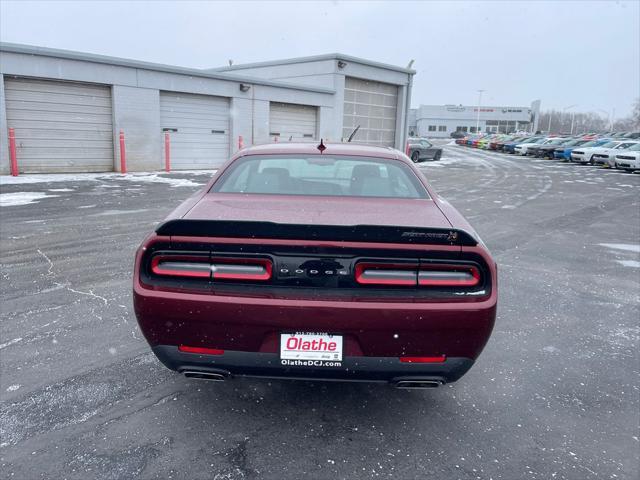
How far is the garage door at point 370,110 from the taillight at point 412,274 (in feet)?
83.7

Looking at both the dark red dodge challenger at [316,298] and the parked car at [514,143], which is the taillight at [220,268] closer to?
the dark red dodge challenger at [316,298]

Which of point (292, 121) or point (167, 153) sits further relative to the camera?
point (292, 121)

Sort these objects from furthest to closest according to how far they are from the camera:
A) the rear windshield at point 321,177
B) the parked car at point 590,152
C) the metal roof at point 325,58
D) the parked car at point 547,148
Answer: the parked car at point 547,148
the parked car at point 590,152
the metal roof at point 325,58
the rear windshield at point 321,177

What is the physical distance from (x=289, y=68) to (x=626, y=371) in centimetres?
2755

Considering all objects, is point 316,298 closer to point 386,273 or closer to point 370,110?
point 386,273

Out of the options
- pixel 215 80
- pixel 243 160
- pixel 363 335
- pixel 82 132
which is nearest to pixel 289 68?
pixel 215 80

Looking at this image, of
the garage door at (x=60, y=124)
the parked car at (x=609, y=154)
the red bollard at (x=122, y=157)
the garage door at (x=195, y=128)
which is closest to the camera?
the garage door at (x=60, y=124)

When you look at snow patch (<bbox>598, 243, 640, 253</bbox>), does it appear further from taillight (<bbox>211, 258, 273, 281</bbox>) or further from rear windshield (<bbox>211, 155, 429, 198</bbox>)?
taillight (<bbox>211, 258, 273, 281</bbox>)

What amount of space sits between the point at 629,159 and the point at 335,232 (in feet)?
90.8

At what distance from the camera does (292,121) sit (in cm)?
2462

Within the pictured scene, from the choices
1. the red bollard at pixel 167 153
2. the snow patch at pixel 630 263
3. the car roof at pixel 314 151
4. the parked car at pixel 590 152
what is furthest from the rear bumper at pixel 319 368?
the parked car at pixel 590 152

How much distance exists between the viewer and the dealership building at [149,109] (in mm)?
15531

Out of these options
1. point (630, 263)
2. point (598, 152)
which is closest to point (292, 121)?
point (598, 152)

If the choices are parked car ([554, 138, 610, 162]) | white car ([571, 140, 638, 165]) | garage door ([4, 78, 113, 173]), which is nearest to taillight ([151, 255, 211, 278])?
garage door ([4, 78, 113, 173])
